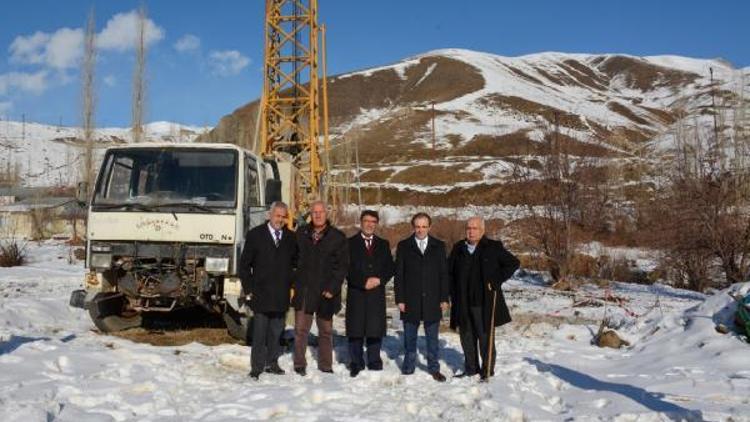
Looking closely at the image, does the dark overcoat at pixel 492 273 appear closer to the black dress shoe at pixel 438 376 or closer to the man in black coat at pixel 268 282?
the black dress shoe at pixel 438 376

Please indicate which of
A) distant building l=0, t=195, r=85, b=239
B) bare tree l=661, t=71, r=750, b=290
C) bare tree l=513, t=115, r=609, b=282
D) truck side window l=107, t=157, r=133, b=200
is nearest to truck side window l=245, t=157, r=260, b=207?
truck side window l=107, t=157, r=133, b=200

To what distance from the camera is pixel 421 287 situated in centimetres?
698

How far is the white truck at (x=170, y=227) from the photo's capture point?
7.66 metres

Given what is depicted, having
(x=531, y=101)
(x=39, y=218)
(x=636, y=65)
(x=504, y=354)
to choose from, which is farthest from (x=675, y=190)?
(x=636, y=65)

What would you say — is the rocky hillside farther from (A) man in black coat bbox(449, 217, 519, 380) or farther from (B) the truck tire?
(B) the truck tire

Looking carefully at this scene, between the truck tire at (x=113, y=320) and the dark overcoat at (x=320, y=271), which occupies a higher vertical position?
the dark overcoat at (x=320, y=271)

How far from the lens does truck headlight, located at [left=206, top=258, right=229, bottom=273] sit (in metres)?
7.61

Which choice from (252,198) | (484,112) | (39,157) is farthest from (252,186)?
(484,112)

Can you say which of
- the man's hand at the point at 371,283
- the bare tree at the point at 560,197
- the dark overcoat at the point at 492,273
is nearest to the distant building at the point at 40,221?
the bare tree at the point at 560,197

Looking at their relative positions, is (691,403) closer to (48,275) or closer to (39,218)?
(48,275)

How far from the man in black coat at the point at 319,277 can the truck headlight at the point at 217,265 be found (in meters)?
1.17

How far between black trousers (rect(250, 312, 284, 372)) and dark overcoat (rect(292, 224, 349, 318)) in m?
0.27

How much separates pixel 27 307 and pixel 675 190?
1696 centimetres

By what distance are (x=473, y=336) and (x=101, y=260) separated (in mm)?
4519
